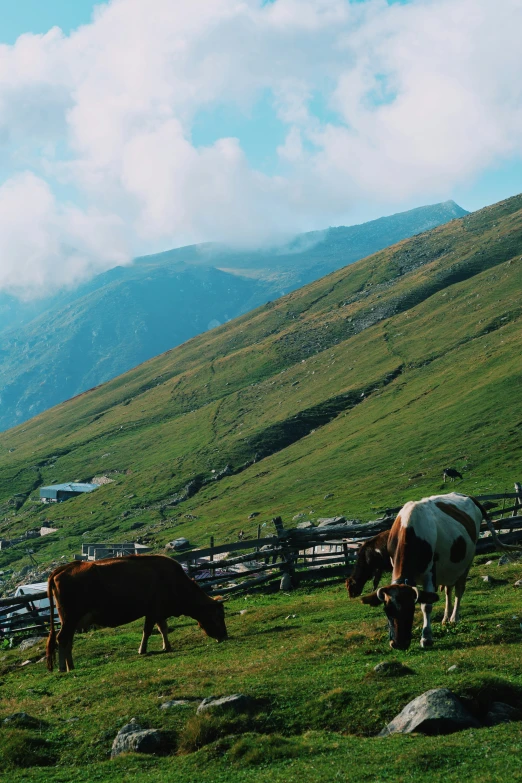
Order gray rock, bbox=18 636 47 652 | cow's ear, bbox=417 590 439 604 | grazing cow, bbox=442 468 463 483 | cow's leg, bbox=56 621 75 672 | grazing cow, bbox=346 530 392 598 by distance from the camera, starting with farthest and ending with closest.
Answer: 1. grazing cow, bbox=442 468 463 483
2. gray rock, bbox=18 636 47 652
3. grazing cow, bbox=346 530 392 598
4. cow's leg, bbox=56 621 75 672
5. cow's ear, bbox=417 590 439 604

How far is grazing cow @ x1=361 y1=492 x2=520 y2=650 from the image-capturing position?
48.2 ft

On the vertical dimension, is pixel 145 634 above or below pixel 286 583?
above

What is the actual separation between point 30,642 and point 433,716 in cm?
1729

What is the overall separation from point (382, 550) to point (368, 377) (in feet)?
373

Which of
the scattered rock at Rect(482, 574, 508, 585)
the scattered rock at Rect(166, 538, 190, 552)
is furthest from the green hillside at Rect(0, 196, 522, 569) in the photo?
the scattered rock at Rect(482, 574, 508, 585)

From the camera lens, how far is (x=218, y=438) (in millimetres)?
136125

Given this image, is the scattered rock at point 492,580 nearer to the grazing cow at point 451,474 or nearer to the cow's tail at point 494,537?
the cow's tail at point 494,537

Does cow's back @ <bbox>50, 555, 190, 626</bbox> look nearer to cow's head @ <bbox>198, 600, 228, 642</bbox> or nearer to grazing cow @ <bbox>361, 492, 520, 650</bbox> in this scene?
cow's head @ <bbox>198, 600, 228, 642</bbox>

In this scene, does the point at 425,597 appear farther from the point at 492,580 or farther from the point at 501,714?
the point at 492,580

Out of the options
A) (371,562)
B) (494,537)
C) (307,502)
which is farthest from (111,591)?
(307,502)

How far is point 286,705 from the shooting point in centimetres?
1224

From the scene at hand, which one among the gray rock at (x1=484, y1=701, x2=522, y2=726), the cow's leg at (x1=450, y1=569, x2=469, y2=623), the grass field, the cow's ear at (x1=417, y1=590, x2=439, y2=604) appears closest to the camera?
the grass field

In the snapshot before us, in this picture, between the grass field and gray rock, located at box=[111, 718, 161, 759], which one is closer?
the grass field

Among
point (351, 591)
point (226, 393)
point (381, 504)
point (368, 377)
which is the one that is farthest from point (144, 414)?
point (351, 591)
